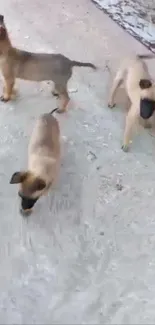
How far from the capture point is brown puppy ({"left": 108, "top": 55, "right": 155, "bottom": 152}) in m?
2.25

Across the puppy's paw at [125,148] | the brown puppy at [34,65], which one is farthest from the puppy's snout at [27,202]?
the brown puppy at [34,65]

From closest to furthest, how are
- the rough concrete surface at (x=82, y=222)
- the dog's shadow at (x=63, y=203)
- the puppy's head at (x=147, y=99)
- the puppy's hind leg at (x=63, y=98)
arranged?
the rough concrete surface at (x=82, y=222) → the dog's shadow at (x=63, y=203) → the puppy's head at (x=147, y=99) → the puppy's hind leg at (x=63, y=98)

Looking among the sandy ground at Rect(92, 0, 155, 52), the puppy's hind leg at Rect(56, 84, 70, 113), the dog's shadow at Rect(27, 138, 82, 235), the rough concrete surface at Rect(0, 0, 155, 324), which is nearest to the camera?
the rough concrete surface at Rect(0, 0, 155, 324)

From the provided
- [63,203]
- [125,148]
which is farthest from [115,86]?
[63,203]

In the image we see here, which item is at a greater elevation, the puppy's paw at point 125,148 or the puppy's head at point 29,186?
the puppy's head at point 29,186

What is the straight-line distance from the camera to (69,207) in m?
2.17

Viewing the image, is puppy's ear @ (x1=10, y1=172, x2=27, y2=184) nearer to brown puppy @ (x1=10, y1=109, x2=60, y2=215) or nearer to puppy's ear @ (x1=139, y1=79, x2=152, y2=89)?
brown puppy @ (x1=10, y1=109, x2=60, y2=215)

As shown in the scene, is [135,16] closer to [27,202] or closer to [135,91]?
[135,91]

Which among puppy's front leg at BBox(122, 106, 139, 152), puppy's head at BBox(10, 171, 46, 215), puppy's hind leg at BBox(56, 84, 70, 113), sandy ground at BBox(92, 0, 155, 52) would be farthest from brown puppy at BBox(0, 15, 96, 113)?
sandy ground at BBox(92, 0, 155, 52)

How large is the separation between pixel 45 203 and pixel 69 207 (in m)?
0.10

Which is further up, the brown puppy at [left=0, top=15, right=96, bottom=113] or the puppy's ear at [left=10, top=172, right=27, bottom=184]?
the brown puppy at [left=0, top=15, right=96, bottom=113]

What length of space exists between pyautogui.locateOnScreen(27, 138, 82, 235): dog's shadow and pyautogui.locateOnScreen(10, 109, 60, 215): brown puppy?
7 centimetres

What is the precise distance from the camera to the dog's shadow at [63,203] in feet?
6.93

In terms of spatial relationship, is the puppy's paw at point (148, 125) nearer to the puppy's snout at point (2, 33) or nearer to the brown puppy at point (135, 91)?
the brown puppy at point (135, 91)
